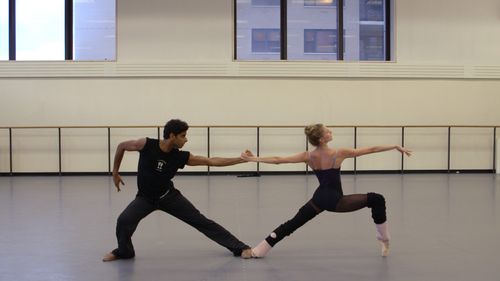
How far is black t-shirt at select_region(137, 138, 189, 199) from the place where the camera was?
3.74m

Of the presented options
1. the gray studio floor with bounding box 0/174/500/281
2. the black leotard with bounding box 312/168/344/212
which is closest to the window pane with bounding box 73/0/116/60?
the gray studio floor with bounding box 0/174/500/281

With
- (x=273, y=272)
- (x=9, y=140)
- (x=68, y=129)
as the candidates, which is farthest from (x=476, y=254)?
(x=9, y=140)

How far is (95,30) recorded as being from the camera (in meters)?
10.4

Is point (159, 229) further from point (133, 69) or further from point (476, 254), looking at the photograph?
point (133, 69)

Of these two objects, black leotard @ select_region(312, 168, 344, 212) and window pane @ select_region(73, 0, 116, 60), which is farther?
window pane @ select_region(73, 0, 116, 60)

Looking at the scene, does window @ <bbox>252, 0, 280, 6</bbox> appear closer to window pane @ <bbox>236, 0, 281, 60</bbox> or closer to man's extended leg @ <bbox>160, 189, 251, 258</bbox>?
window pane @ <bbox>236, 0, 281, 60</bbox>

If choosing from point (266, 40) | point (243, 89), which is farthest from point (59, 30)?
point (266, 40)

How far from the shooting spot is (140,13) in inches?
402

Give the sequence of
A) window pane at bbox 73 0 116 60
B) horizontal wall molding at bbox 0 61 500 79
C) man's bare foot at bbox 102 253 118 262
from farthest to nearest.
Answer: window pane at bbox 73 0 116 60 → horizontal wall molding at bbox 0 61 500 79 → man's bare foot at bbox 102 253 118 262

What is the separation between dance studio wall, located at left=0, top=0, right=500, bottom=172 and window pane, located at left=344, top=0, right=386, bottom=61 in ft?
1.27

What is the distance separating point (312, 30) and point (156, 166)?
767 centimetres

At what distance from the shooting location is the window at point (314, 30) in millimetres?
10555

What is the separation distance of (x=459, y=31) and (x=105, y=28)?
7233mm

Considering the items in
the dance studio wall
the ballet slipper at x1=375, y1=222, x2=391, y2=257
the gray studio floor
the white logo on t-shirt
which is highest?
the dance studio wall
